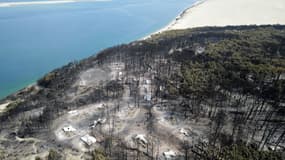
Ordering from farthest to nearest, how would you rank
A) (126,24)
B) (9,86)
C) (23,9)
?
(23,9)
(126,24)
(9,86)

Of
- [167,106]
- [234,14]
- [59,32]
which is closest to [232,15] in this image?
[234,14]

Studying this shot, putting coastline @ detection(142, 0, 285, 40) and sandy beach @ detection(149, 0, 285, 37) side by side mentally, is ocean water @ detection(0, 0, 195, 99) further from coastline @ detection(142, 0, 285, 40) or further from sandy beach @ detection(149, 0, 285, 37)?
sandy beach @ detection(149, 0, 285, 37)

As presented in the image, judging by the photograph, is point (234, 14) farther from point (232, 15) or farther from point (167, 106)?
point (167, 106)

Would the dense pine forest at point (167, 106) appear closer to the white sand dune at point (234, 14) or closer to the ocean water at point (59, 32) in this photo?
the ocean water at point (59, 32)

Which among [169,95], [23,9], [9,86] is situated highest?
[23,9]

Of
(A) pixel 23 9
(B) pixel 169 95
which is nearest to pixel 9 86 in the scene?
(B) pixel 169 95

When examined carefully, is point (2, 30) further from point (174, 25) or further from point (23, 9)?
point (174, 25)

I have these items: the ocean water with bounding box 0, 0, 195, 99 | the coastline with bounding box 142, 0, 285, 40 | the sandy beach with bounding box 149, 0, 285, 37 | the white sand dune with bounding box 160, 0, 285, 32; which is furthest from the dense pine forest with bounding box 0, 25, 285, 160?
the white sand dune with bounding box 160, 0, 285, 32
